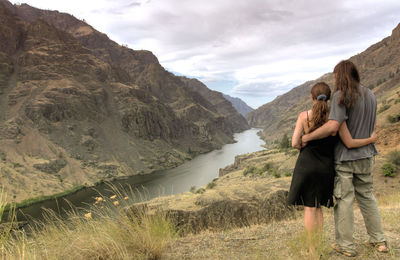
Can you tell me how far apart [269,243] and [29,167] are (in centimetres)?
6449

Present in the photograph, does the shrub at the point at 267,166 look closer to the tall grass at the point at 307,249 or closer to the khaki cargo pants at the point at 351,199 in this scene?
the khaki cargo pants at the point at 351,199

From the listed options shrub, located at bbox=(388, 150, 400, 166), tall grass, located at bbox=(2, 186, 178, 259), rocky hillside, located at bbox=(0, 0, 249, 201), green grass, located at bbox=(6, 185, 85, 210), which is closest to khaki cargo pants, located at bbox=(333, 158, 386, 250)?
tall grass, located at bbox=(2, 186, 178, 259)

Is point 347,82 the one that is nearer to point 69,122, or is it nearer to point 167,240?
point 167,240

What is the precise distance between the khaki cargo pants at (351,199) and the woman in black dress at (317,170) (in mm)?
115

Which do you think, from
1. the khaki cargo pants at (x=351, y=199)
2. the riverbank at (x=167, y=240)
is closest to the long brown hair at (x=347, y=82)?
the khaki cargo pants at (x=351, y=199)

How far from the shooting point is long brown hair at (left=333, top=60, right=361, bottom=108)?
126 inches

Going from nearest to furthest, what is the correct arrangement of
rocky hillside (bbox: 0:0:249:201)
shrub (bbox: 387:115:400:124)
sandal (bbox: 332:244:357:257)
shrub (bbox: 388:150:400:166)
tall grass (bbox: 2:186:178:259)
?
tall grass (bbox: 2:186:178:259)
sandal (bbox: 332:244:357:257)
shrub (bbox: 388:150:400:166)
shrub (bbox: 387:115:400:124)
rocky hillside (bbox: 0:0:249:201)

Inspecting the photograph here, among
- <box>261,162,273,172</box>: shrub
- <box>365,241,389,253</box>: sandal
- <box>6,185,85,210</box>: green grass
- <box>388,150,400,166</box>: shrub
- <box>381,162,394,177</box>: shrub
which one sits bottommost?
<box>6,185,85,210</box>: green grass

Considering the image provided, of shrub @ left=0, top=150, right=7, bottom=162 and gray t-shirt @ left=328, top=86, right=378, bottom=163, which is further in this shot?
shrub @ left=0, top=150, right=7, bottom=162

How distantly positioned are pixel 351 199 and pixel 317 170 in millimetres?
528

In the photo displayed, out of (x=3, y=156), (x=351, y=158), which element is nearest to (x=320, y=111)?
(x=351, y=158)

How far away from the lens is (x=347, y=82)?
327cm

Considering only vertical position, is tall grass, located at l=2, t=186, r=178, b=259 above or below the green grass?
above

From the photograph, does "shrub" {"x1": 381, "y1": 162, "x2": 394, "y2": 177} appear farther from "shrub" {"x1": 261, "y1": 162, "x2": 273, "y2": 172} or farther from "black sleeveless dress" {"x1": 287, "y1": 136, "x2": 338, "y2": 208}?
"shrub" {"x1": 261, "y1": 162, "x2": 273, "y2": 172}
